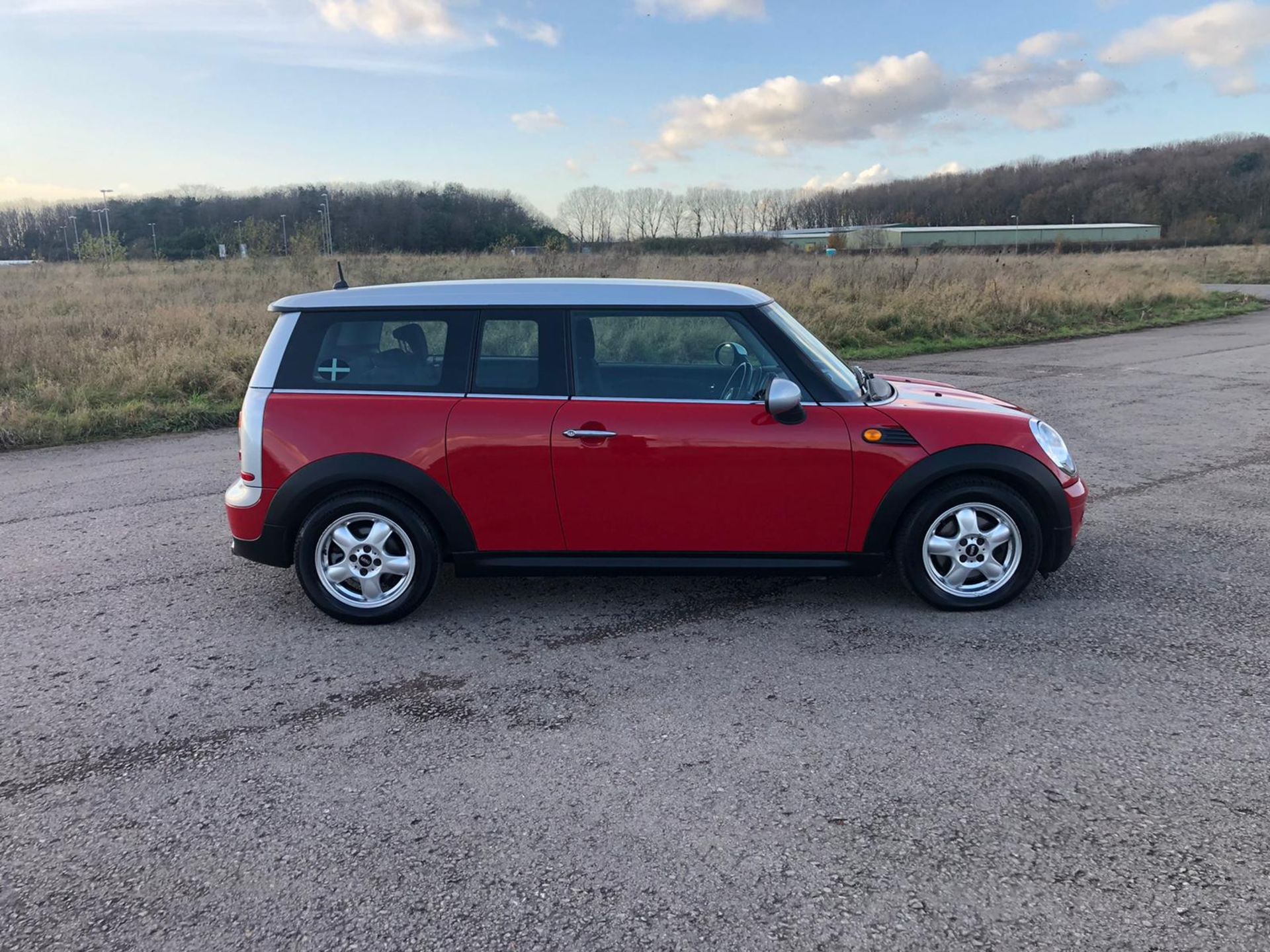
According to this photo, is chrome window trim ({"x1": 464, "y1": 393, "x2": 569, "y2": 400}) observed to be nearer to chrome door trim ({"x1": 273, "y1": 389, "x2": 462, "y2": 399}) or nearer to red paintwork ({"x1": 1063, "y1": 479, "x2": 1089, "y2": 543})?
chrome door trim ({"x1": 273, "y1": 389, "x2": 462, "y2": 399})

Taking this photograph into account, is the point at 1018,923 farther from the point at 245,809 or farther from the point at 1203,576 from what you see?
the point at 1203,576

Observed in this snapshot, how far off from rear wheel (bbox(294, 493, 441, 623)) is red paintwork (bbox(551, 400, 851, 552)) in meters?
0.79

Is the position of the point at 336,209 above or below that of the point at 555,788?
above

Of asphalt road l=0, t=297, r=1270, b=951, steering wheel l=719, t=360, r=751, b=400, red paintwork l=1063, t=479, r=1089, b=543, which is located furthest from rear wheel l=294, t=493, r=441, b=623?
red paintwork l=1063, t=479, r=1089, b=543

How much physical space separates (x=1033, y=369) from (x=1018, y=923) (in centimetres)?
1289

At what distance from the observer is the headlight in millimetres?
4555

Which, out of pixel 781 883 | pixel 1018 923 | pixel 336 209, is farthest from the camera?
pixel 336 209

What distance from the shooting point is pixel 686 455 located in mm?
4359

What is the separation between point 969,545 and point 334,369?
3335 millimetres

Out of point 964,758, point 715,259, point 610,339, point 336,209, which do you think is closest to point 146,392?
point 610,339

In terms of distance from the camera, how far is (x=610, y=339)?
4.56 metres

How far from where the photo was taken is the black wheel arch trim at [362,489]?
4441mm

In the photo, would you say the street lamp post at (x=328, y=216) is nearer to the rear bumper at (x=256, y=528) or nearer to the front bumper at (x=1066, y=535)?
the rear bumper at (x=256, y=528)

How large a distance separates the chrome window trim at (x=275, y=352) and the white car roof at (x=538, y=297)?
0.07 m
